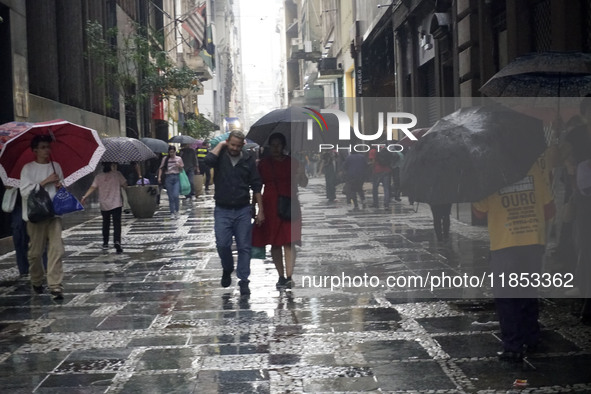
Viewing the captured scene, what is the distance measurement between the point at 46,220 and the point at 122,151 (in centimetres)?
507

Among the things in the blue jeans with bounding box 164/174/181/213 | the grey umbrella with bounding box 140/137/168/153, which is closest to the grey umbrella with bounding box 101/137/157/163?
the blue jeans with bounding box 164/174/181/213

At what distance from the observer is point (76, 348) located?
6352 mm

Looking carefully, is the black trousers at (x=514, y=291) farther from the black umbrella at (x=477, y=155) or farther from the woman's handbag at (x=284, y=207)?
the woman's handbag at (x=284, y=207)

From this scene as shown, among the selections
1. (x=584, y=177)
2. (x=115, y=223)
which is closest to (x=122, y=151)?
(x=115, y=223)

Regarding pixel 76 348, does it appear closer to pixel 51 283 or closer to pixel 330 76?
pixel 51 283

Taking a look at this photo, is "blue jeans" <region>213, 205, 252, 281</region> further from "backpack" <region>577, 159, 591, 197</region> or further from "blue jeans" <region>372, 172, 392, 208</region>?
"blue jeans" <region>372, 172, 392, 208</region>

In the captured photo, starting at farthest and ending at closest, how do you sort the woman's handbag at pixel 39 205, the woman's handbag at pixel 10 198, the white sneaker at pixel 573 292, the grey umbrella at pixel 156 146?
the grey umbrella at pixel 156 146 < the woman's handbag at pixel 10 198 < the woman's handbag at pixel 39 205 < the white sneaker at pixel 573 292

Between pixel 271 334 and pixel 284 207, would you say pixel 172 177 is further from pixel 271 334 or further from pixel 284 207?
pixel 271 334

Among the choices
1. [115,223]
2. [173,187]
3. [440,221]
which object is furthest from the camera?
[173,187]

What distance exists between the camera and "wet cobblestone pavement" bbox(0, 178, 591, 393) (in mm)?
5258

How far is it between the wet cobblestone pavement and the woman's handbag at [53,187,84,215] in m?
0.90

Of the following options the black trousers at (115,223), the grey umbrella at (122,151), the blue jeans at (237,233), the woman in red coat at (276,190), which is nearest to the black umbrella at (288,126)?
the woman in red coat at (276,190)

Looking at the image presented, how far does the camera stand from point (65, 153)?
9.12 m

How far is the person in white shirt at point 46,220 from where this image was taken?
28.4 ft
